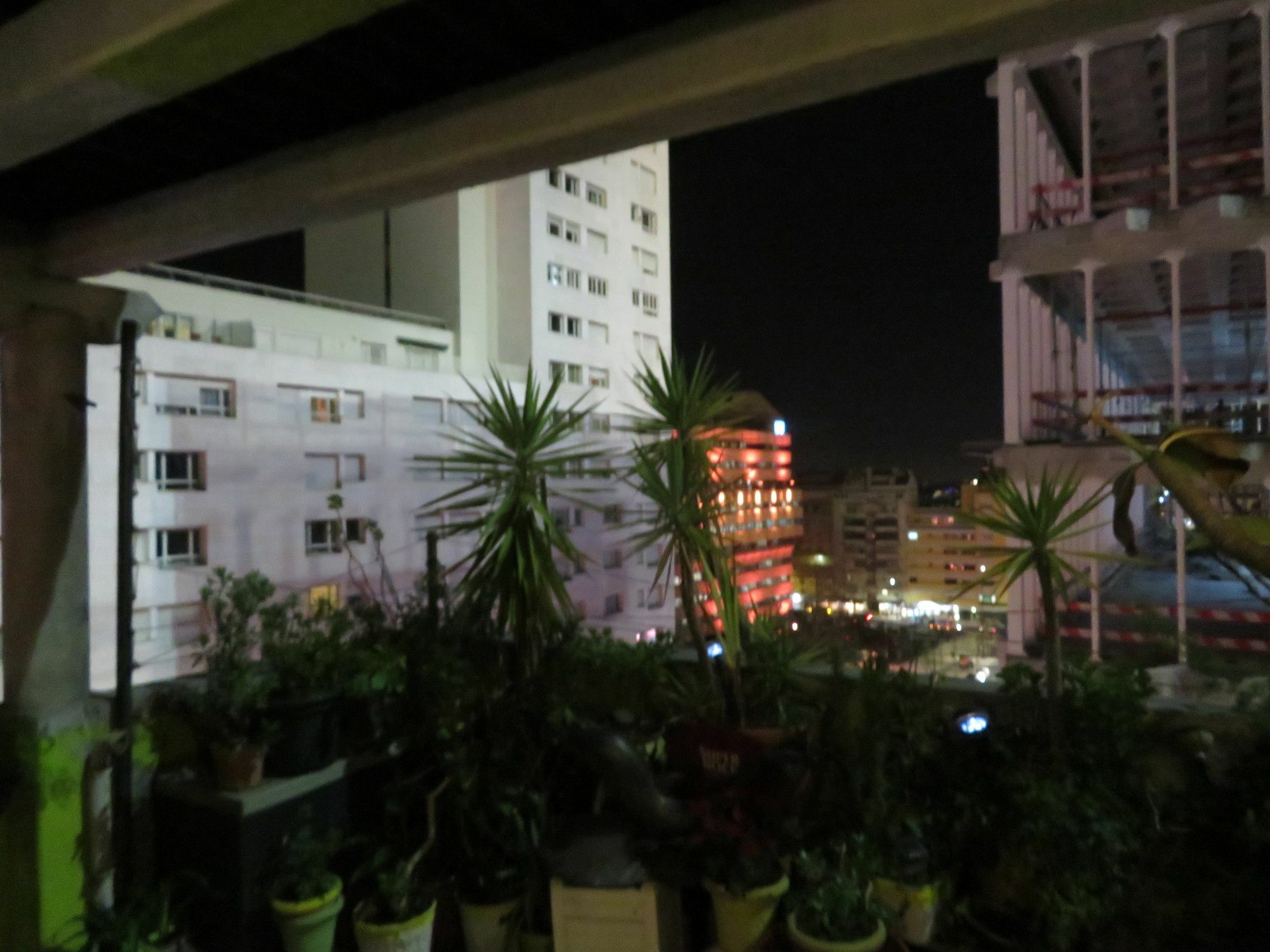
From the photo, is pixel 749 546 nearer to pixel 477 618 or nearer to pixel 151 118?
pixel 477 618

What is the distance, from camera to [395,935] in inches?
99.5

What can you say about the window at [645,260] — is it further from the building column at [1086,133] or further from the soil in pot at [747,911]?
the soil in pot at [747,911]

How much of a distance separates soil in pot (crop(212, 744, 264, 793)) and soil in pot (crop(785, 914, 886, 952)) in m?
1.66

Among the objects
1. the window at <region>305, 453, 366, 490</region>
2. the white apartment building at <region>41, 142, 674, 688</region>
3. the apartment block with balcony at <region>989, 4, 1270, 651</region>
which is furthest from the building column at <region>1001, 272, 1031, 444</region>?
the window at <region>305, 453, 366, 490</region>

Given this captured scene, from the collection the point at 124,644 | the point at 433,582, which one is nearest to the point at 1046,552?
the point at 433,582

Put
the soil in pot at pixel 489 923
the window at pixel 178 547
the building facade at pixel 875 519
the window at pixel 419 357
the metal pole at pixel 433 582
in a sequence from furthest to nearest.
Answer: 1. the building facade at pixel 875 519
2. the window at pixel 419 357
3. the window at pixel 178 547
4. the metal pole at pixel 433 582
5. the soil in pot at pixel 489 923

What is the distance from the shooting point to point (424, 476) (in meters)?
16.9

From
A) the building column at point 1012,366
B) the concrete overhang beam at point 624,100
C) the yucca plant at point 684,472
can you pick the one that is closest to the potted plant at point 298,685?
the yucca plant at point 684,472

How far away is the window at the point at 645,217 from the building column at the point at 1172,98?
60.9ft

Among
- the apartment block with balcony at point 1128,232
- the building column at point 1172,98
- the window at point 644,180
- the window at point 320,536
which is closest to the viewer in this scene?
the building column at point 1172,98

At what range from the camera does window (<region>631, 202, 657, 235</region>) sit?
2428 centimetres

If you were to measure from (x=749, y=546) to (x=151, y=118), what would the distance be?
9.02 ft

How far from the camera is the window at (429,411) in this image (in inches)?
656

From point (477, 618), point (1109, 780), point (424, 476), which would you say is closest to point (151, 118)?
point (477, 618)
